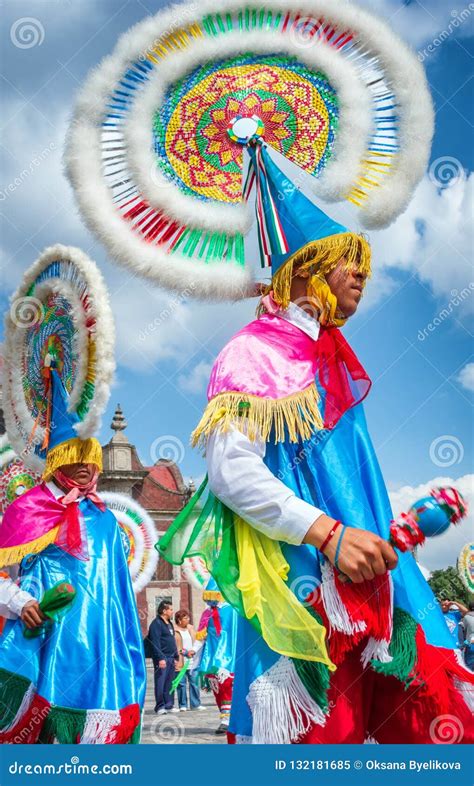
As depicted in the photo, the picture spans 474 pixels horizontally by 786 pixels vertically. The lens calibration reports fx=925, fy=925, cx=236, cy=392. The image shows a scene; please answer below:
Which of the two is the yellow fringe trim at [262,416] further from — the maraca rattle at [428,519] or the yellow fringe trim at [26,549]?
the yellow fringe trim at [26,549]

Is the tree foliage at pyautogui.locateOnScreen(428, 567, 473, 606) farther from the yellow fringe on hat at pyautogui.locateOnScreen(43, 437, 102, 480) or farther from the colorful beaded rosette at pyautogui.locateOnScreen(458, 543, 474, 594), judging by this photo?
the yellow fringe on hat at pyautogui.locateOnScreen(43, 437, 102, 480)

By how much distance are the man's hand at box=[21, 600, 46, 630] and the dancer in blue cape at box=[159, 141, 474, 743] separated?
2146 mm

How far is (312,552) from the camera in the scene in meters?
2.74

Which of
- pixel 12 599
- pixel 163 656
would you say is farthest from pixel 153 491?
pixel 12 599

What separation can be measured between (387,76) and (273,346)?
1.22m

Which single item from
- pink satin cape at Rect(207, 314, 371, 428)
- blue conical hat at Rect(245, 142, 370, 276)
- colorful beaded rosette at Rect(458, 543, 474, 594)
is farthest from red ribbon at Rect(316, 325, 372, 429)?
colorful beaded rosette at Rect(458, 543, 474, 594)

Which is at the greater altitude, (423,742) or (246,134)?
(246,134)

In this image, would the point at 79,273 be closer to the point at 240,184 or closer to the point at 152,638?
the point at 240,184

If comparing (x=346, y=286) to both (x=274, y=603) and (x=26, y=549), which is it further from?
(x=26, y=549)

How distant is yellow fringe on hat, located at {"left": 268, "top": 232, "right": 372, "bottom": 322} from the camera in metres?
3.16

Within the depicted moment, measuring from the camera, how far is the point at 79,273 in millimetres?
5305
